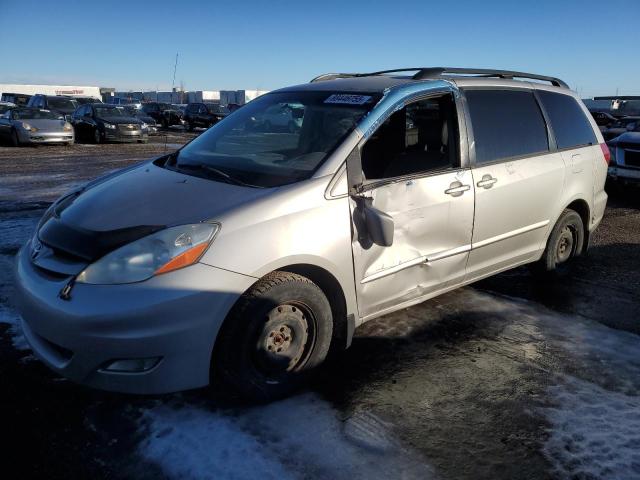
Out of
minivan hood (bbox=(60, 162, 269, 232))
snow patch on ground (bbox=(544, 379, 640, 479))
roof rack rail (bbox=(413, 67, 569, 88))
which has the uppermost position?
roof rack rail (bbox=(413, 67, 569, 88))

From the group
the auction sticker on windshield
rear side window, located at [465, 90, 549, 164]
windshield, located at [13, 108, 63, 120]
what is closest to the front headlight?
the auction sticker on windshield

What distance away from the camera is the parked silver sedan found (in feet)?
56.0

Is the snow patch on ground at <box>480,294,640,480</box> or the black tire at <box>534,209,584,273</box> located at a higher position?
the black tire at <box>534,209,584,273</box>

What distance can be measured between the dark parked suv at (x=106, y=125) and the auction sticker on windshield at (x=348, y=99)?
1811 centimetres

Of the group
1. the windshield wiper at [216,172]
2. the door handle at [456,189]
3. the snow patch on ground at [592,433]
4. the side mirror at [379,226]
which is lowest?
the snow patch on ground at [592,433]

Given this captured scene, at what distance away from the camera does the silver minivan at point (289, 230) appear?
96.2 inches

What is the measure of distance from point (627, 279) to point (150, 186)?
14.5ft

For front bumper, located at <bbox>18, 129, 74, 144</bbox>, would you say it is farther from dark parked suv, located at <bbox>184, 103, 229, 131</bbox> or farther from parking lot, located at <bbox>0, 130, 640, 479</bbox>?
parking lot, located at <bbox>0, 130, 640, 479</bbox>

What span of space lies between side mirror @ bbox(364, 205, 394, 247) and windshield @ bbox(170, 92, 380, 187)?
0.41 metres

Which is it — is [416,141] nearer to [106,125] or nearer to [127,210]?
[127,210]

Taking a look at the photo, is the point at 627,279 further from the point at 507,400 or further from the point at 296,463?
the point at 296,463

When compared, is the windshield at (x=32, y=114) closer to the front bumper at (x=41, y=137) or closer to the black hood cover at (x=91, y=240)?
the front bumper at (x=41, y=137)

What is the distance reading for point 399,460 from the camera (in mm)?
2422

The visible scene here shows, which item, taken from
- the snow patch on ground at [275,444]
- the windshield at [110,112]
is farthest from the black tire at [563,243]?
the windshield at [110,112]
